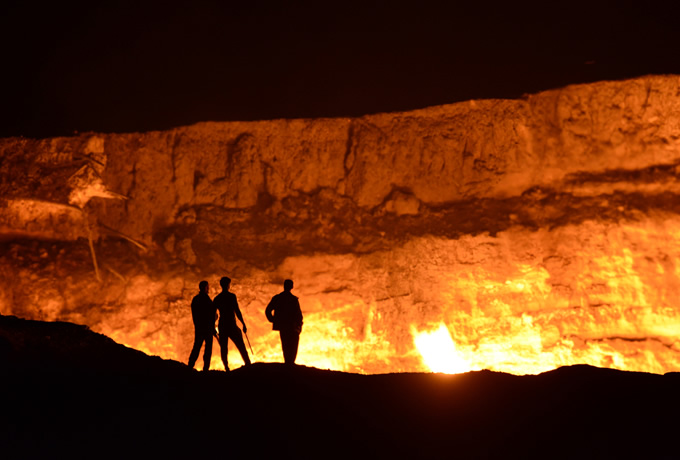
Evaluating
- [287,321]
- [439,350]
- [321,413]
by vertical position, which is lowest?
[321,413]

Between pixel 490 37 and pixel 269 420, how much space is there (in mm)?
11172

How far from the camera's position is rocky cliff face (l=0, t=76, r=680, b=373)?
35.7 ft

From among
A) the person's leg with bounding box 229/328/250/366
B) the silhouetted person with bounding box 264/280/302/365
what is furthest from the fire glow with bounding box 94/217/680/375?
the silhouetted person with bounding box 264/280/302/365

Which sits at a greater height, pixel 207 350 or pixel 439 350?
pixel 439 350

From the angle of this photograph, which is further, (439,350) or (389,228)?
(389,228)

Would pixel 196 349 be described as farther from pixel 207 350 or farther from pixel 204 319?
pixel 204 319

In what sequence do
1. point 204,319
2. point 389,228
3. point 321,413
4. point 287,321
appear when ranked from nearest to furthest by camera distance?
point 321,413
point 287,321
point 204,319
point 389,228

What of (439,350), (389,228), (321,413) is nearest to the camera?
(321,413)

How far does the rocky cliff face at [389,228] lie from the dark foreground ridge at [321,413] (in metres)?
6.03

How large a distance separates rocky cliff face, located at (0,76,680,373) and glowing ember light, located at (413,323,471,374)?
0.33 feet

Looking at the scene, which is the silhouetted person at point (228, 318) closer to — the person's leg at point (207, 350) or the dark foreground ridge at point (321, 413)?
the person's leg at point (207, 350)

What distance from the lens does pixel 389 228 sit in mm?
11711

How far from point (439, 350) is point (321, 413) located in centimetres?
704

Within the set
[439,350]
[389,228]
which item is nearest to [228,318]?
[389,228]
